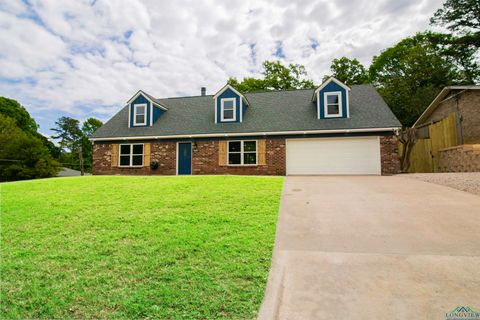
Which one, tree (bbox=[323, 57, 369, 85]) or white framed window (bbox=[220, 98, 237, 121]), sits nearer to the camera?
white framed window (bbox=[220, 98, 237, 121])

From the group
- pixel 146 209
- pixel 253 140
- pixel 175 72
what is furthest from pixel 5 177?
pixel 146 209

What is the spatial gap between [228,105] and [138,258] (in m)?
13.2

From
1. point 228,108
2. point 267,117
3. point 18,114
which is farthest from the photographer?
point 18,114

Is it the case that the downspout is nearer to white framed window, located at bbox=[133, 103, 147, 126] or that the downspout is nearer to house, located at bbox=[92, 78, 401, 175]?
house, located at bbox=[92, 78, 401, 175]

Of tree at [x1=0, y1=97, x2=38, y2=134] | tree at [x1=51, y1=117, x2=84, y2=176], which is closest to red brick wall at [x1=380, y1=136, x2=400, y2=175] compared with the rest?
tree at [x1=0, y1=97, x2=38, y2=134]

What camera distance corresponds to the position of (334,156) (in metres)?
13.2

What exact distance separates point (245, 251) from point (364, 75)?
30741mm

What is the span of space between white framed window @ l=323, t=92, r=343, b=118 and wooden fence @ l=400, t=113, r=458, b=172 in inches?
195

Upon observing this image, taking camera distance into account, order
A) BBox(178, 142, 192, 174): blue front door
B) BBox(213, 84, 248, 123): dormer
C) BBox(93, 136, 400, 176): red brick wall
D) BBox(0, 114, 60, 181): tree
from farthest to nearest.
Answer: BBox(0, 114, 60, 181): tree
BBox(213, 84, 248, 123): dormer
BBox(178, 142, 192, 174): blue front door
BBox(93, 136, 400, 176): red brick wall

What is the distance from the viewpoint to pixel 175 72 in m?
16.7

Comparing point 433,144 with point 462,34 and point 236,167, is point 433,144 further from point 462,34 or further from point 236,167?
point 462,34

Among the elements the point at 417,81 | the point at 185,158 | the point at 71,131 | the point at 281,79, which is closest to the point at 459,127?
the point at 417,81

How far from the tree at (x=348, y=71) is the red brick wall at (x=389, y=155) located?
17.4 metres

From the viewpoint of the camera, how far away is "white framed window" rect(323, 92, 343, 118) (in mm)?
13875
